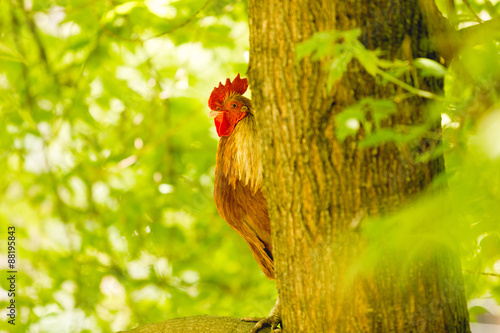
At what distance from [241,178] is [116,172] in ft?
2.50

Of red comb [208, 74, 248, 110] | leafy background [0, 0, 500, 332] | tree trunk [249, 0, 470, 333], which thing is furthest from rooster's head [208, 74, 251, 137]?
tree trunk [249, 0, 470, 333]

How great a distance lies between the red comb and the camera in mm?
1640

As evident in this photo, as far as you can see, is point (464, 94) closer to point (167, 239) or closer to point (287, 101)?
point (287, 101)

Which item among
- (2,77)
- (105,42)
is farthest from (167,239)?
(2,77)

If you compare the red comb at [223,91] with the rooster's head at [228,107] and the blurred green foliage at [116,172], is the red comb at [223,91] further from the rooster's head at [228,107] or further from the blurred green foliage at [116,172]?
the blurred green foliage at [116,172]

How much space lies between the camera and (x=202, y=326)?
142cm

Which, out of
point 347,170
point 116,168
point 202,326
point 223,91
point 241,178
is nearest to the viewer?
point 347,170

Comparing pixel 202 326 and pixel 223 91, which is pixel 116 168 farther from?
pixel 202 326

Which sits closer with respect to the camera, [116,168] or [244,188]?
[244,188]

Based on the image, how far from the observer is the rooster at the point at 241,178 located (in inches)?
58.9

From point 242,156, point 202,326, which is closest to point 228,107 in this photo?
point 242,156

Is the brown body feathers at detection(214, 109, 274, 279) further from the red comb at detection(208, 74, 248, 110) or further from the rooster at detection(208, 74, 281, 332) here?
the red comb at detection(208, 74, 248, 110)

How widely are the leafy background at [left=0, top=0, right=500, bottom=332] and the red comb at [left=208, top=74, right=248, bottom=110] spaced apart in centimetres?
26

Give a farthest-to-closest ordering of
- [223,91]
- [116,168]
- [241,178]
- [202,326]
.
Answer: [116,168]
[223,91]
[241,178]
[202,326]
